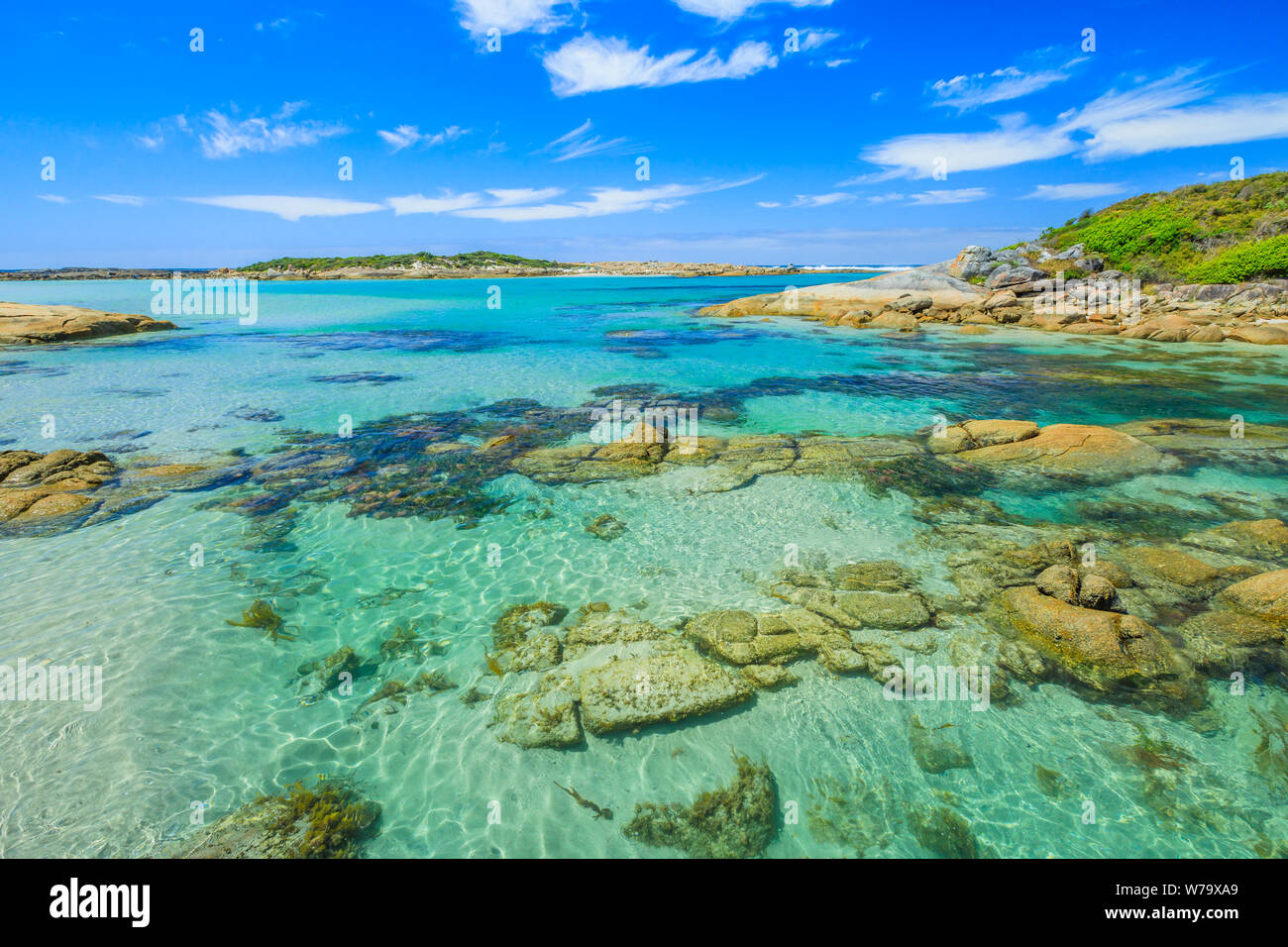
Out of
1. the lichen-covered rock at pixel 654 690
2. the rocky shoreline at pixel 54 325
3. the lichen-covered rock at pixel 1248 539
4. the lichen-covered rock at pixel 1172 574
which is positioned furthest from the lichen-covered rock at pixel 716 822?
the rocky shoreline at pixel 54 325

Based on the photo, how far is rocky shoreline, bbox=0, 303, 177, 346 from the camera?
107 ft

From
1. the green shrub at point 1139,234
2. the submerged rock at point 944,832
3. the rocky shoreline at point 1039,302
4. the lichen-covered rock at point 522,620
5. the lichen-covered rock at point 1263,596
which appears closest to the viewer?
the submerged rock at point 944,832

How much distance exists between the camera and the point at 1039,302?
129 ft

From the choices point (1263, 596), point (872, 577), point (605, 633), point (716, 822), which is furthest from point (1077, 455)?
point (716, 822)

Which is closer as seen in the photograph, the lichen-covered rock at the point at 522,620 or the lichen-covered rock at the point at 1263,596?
the lichen-covered rock at the point at 1263,596

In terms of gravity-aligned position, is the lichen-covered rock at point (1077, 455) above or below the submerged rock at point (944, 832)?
above

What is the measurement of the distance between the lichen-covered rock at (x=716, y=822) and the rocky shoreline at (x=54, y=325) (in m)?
47.5

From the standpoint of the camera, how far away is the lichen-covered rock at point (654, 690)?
553 cm

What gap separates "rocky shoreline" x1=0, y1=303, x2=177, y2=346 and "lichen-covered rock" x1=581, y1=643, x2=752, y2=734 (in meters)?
46.3

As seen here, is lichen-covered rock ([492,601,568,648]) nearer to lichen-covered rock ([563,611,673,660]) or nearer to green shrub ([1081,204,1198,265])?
lichen-covered rock ([563,611,673,660])

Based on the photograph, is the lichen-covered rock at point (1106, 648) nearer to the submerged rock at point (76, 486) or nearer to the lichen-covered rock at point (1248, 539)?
the lichen-covered rock at point (1248, 539)

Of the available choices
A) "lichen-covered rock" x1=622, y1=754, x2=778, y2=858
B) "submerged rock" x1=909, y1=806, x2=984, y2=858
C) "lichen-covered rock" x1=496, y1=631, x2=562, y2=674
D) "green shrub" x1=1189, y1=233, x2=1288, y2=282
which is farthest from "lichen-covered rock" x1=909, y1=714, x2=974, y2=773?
"green shrub" x1=1189, y1=233, x2=1288, y2=282

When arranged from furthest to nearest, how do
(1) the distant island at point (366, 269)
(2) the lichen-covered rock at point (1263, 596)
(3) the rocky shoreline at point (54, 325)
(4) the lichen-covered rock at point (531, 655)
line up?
1. (1) the distant island at point (366, 269)
2. (3) the rocky shoreline at point (54, 325)
3. (2) the lichen-covered rock at point (1263, 596)
4. (4) the lichen-covered rock at point (531, 655)

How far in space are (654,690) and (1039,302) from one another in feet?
153
